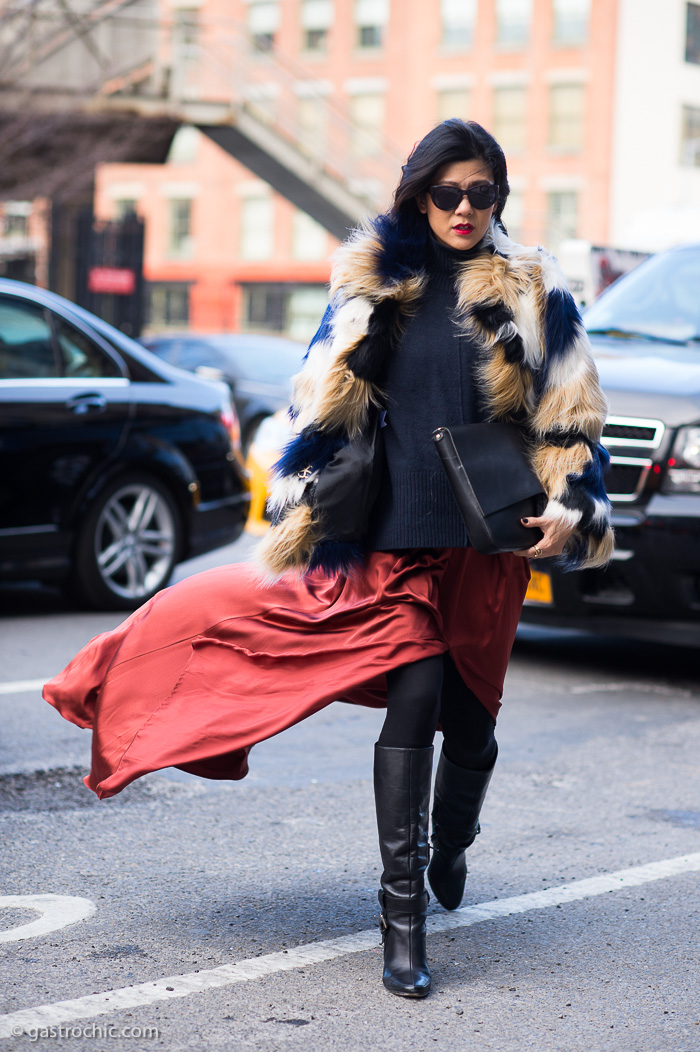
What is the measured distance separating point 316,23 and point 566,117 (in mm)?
10241

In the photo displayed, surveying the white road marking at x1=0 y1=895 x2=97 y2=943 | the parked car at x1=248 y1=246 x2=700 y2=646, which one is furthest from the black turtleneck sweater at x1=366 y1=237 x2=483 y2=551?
the parked car at x1=248 y1=246 x2=700 y2=646

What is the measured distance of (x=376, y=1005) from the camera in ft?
9.94

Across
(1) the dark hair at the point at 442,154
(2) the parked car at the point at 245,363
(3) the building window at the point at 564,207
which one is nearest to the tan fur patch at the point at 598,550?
(1) the dark hair at the point at 442,154

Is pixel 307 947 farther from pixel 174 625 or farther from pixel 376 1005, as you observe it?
pixel 174 625

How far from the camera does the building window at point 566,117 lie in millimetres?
46094

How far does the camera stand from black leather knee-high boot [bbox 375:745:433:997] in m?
3.08

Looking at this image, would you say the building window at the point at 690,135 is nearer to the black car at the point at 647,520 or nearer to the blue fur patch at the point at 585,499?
the black car at the point at 647,520

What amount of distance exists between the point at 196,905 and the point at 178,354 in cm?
1380

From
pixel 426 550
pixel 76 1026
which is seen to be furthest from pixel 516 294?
pixel 76 1026

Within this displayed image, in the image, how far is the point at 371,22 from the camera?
163 ft

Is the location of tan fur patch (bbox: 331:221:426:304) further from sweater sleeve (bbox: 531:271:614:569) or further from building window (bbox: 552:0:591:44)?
building window (bbox: 552:0:591:44)

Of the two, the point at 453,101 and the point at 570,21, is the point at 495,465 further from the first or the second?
the point at 453,101

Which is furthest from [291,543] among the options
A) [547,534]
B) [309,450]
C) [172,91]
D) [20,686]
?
[172,91]

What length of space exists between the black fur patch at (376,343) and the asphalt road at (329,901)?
4.37 ft
